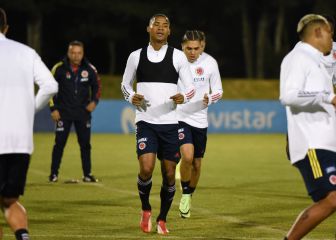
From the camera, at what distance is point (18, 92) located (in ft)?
24.5

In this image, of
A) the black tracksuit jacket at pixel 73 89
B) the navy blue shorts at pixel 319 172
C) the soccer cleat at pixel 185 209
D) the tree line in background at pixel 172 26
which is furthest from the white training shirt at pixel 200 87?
the tree line in background at pixel 172 26

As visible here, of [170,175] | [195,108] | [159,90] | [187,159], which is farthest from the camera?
[195,108]

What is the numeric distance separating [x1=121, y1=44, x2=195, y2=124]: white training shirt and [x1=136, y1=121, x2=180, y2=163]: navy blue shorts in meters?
0.06

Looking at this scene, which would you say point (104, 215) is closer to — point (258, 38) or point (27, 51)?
point (27, 51)

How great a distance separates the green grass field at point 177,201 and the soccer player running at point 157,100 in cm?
66

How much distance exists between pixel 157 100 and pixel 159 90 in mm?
111

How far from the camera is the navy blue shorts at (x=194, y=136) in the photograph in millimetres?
12227

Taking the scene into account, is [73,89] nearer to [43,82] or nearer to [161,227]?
[161,227]

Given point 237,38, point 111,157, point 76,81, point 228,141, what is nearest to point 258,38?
point 237,38

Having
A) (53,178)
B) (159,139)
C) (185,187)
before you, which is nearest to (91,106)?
(53,178)

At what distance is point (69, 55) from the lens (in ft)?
54.0

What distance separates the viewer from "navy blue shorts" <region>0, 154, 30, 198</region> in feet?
24.7

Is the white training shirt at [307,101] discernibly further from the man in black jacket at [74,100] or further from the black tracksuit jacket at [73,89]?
the black tracksuit jacket at [73,89]

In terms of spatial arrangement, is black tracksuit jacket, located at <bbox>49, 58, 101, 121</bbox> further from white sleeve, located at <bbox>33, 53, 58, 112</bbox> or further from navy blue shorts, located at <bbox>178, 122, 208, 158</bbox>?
white sleeve, located at <bbox>33, 53, 58, 112</bbox>
